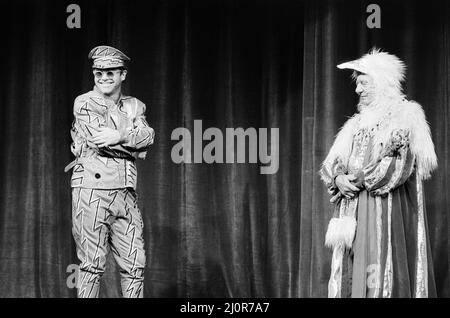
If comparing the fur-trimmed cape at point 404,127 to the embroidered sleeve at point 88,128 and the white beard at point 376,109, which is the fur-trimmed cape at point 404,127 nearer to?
the white beard at point 376,109

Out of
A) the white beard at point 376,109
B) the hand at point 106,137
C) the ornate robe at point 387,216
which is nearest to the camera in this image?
the hand at point 106,137

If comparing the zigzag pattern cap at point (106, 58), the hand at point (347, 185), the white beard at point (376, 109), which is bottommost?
the hand at point (347, 185)

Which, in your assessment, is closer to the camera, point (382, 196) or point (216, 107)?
point (382, 196)

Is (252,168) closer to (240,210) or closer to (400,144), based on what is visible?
(240,210)

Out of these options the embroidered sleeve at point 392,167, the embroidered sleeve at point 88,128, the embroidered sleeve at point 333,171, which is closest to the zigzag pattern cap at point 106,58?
the embroidered sleeve at point 88,128

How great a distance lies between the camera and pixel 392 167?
5.29 m

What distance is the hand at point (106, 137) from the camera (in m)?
4.95

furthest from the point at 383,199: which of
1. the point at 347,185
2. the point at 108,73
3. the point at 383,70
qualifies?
the point at 108,73

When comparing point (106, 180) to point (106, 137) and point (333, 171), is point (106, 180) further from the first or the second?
point (333, 171)

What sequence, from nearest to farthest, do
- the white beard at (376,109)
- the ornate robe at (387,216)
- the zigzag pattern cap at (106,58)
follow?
1. the zigzag pattern cap at (106,58)
2. the ornate robe at (387,216)
3. the white beard at (376,109)

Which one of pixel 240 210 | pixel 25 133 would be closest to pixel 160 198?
pixel 240 210

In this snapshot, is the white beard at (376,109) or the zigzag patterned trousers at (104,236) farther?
the white beard at (376,109)

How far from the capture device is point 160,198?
263 inches

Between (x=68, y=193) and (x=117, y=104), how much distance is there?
1.70m
